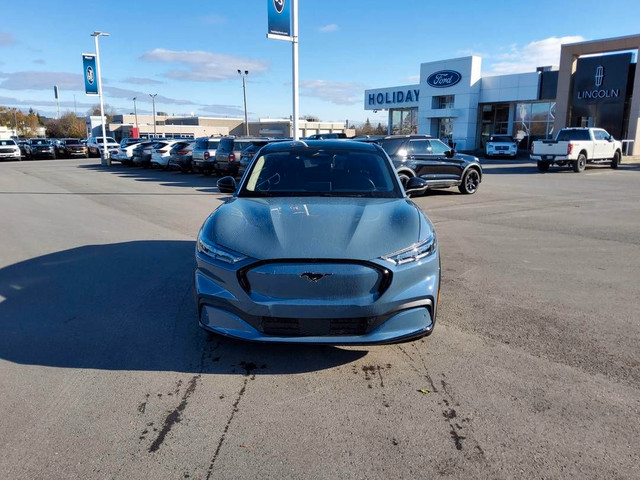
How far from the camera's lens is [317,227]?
3.81 m

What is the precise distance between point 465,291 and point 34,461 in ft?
14.5

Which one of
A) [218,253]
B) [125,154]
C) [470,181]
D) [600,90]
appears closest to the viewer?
[218,253]

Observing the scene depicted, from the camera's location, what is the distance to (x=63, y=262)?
278 inches

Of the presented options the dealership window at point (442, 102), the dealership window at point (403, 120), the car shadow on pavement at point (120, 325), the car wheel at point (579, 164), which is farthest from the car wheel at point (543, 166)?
the dealership window at point (403, 120)

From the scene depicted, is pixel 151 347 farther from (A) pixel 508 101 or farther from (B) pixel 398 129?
(B) pixel 398 129

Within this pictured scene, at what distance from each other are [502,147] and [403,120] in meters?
19.5

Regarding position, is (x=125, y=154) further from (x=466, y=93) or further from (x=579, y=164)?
(x=466, y=93)

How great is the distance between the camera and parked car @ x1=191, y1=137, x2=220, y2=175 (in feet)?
70.8

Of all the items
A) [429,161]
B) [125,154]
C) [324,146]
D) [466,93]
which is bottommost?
[125,154]

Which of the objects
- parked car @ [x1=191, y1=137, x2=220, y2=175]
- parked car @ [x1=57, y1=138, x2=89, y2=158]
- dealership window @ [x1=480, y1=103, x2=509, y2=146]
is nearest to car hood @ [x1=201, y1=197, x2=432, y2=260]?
parked car @ [x1=191, y1=137, x2=220, y2=175]

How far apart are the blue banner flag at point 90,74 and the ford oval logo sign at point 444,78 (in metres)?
28.6

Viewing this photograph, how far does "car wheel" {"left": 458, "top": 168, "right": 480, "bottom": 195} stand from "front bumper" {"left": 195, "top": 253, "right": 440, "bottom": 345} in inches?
478

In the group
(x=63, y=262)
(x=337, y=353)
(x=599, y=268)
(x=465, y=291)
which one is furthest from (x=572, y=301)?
(x=63, y=262)

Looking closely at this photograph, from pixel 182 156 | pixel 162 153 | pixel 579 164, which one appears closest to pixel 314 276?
pixel 182 156
